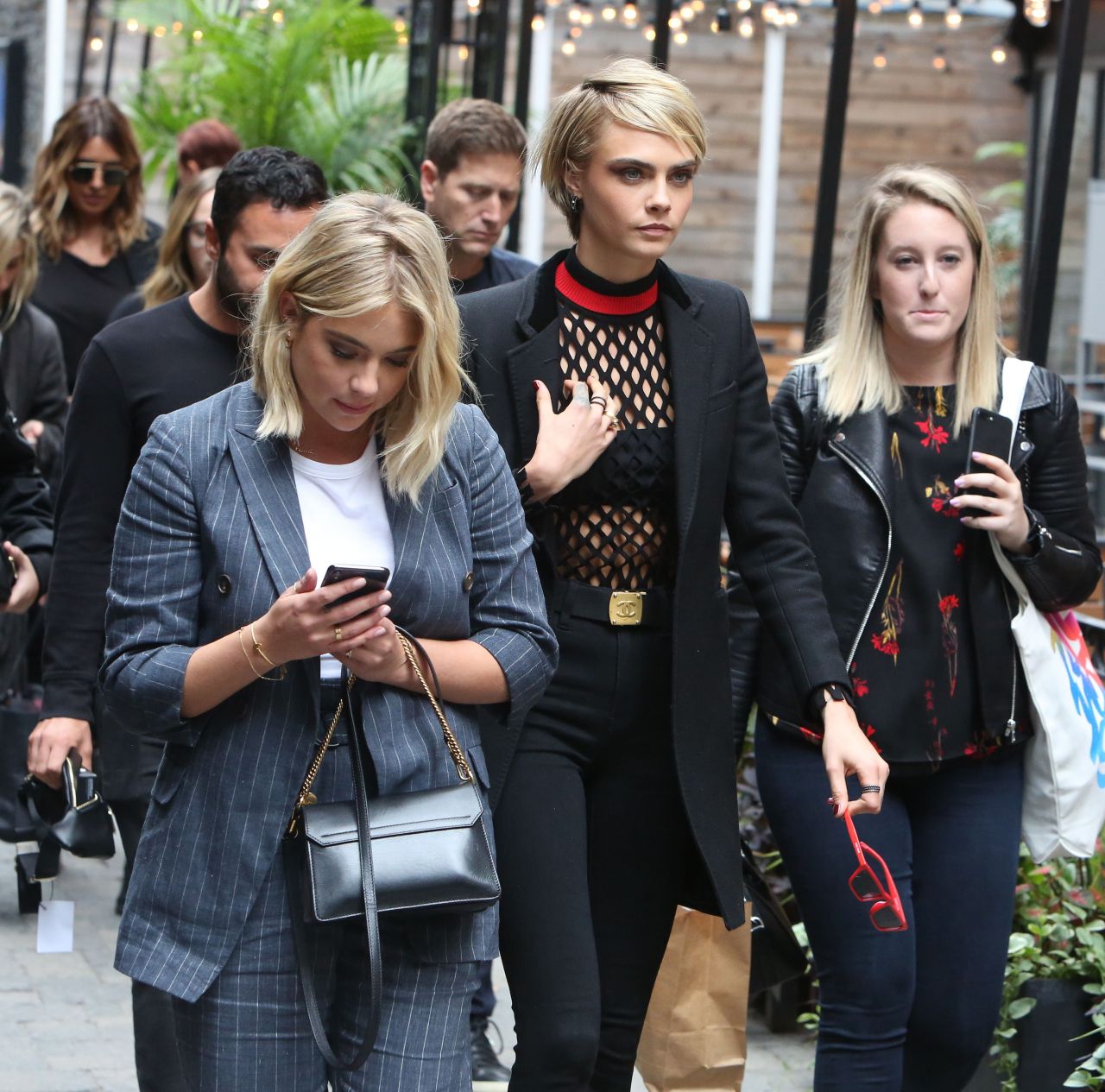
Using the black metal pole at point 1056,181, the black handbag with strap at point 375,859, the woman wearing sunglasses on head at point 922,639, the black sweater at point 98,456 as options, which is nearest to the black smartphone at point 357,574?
the black handbag with strap at point 375,859

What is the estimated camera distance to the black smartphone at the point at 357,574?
2293 millimetres

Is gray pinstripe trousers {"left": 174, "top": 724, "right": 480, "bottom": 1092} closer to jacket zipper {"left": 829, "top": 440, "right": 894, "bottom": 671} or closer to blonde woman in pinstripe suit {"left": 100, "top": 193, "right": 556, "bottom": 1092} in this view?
blonde woman in pinstripe suit {"left": 100, "top": 193, "right": 556, "bottom": 1092}

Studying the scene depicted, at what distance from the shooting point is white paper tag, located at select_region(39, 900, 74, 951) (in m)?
3.17

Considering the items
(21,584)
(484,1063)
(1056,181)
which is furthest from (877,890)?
(1056,181)

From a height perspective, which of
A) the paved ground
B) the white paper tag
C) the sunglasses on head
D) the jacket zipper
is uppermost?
the sunglasses on head

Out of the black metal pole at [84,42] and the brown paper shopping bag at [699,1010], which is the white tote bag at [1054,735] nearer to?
the brown paper shopping bag at [699,1010]

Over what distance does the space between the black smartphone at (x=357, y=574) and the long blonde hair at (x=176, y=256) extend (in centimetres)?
264

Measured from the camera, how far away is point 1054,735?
347cm

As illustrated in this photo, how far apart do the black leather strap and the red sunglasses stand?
0.89 meters

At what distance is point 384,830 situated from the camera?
8.05 ft

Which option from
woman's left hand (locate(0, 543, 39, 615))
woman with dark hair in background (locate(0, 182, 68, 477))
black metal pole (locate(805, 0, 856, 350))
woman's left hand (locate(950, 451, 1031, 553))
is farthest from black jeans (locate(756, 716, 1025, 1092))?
woman with dark hair in background (locate(0, 182, 68, 477))

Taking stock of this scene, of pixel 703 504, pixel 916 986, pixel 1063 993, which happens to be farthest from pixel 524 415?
pixel 1063 993

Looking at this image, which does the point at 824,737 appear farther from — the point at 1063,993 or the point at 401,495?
the point at 1063,993

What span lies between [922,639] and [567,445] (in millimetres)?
904
